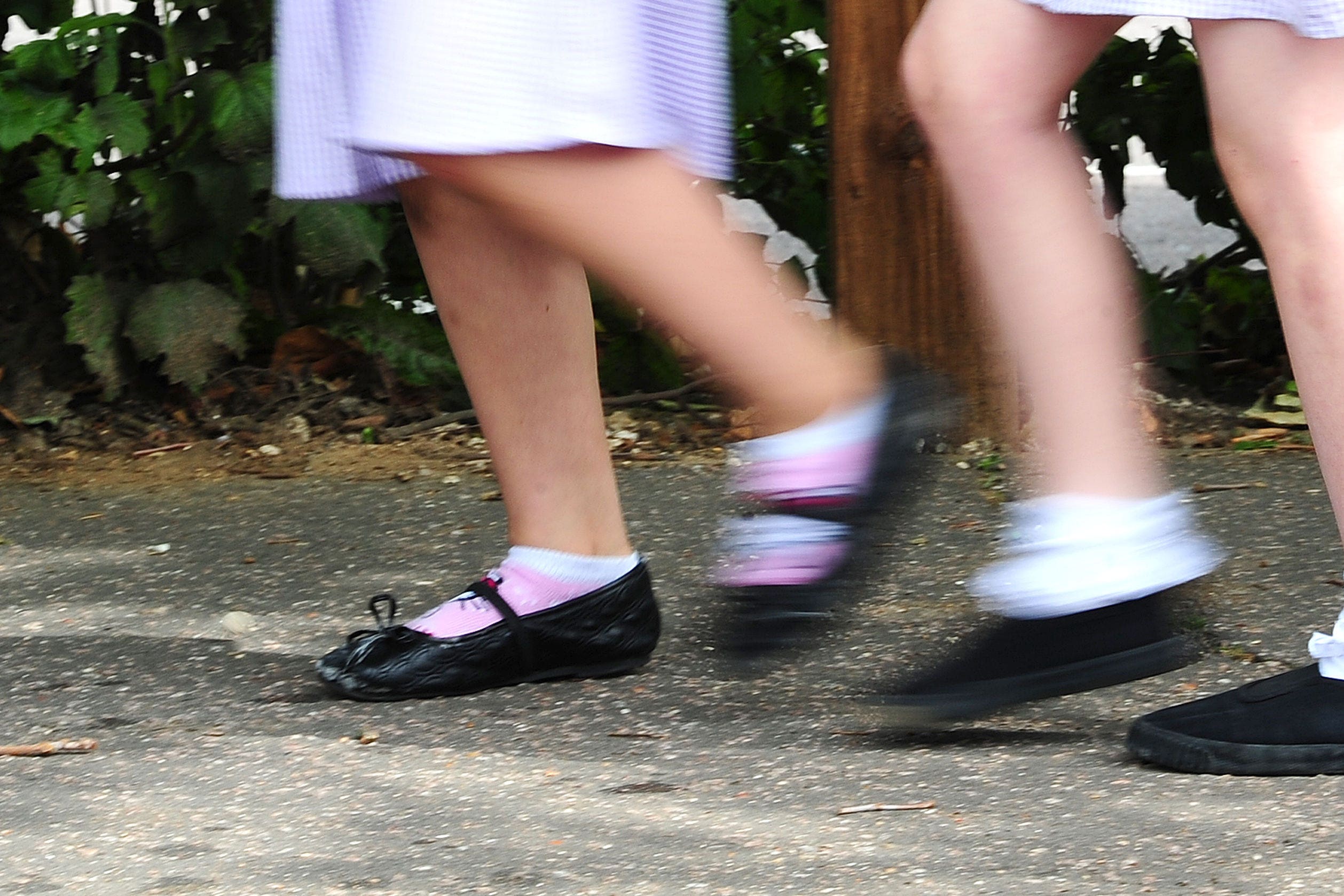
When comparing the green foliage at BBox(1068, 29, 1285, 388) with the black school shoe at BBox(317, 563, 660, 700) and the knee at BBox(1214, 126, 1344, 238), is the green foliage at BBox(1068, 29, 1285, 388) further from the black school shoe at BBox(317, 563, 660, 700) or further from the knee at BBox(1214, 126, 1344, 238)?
the knee at BBox(1214, 126, 1344, 238)

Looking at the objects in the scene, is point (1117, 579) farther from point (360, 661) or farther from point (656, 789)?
point (360, 661)

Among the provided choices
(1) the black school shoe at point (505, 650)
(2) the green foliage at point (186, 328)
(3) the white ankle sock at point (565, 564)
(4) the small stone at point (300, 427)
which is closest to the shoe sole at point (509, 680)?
(1) the black school shoe at point (505, 650)

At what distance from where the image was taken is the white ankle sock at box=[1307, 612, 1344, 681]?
5.73 feet

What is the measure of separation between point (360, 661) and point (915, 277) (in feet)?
4.80

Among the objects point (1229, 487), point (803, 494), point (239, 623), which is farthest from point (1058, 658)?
point (1229, 487)

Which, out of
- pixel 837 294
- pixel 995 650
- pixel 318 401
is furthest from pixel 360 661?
pixel 318 401

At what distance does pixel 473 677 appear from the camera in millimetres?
2117

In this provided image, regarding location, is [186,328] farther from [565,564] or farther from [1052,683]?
[1052,683]

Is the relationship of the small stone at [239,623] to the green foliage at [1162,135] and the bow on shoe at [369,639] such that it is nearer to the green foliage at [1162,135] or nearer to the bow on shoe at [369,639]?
the bow on shoe at [369,639]

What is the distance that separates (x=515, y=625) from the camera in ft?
6.96

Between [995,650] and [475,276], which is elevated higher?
[475,276]

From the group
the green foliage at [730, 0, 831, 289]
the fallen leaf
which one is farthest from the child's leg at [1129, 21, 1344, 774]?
the green foliage at [730, 0, 831, 289]

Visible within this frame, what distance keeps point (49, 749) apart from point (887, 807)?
2.95 ft

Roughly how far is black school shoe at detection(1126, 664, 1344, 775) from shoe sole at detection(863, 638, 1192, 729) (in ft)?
0.21
